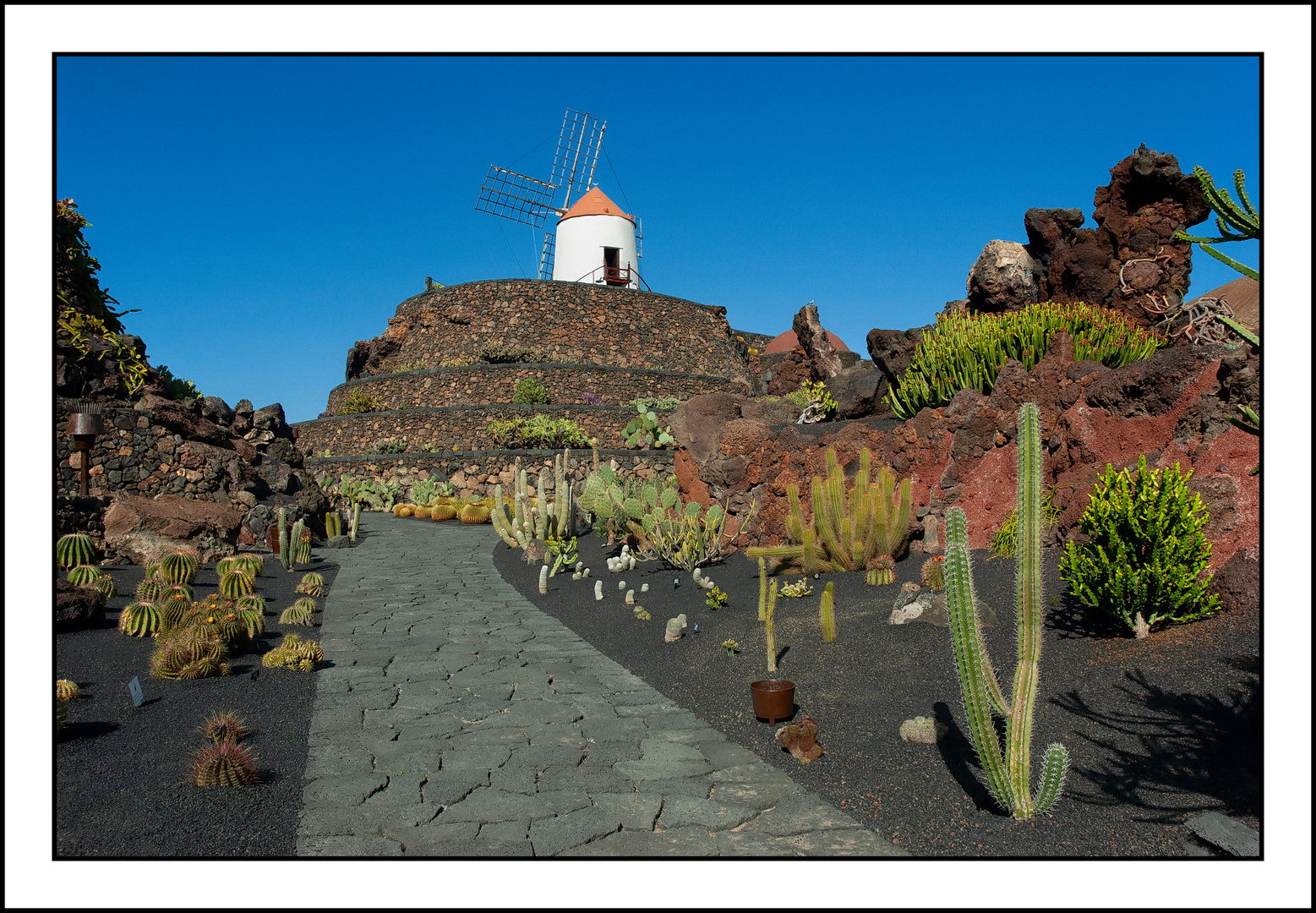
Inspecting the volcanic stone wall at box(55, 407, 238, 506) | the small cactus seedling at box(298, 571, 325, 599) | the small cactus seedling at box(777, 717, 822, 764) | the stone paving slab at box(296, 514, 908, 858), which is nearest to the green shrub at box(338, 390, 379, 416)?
the volcanic stone wall at box(55, 407, 238, 506)

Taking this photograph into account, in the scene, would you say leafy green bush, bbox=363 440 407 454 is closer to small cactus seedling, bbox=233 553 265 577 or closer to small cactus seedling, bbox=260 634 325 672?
small cactus seedling, bbox=233 553 265 577

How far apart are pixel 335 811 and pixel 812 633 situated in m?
3.64

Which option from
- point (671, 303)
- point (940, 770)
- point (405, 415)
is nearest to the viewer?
point (940, 770)

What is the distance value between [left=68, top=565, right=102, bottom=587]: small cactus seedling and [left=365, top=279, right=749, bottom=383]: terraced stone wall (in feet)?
67.9

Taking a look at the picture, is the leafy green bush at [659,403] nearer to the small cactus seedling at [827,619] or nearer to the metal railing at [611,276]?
the metal railing at [611,276]

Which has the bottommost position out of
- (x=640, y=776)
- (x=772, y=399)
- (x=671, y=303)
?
(x=640, y=776)

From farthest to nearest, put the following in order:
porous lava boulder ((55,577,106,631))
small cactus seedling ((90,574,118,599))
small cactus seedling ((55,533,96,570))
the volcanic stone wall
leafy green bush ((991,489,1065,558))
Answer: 1. the volcanic stone wall
2. small cactus seedling ((55,533,96,570))
3. small cactus seedling ((90,574,118,599))
4. leafy green bush ((991,489,1065,558))
5. porous lava boulder ((55,577,106,631))

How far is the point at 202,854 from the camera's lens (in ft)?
9.32

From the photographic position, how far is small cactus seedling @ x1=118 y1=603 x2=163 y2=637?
595 cm

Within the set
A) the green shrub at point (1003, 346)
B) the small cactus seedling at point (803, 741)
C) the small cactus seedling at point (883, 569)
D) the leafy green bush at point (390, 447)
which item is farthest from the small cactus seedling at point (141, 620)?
the leafy green bush at point (390, 447)

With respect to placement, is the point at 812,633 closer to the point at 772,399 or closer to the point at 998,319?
the point at 998,319

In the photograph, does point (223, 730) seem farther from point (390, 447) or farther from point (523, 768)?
point (390, 447)

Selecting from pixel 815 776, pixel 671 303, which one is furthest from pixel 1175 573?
pixel 671 303

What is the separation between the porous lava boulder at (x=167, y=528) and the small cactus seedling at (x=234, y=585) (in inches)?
81.0
